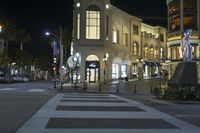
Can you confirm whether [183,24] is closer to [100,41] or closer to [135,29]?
[100,41]

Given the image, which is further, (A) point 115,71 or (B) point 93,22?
(A) point 115,71

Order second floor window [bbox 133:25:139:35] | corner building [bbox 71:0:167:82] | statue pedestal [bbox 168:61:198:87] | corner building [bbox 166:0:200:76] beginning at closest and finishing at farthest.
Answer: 1. statue pedestal [bbox 168:61:198:87]
2. corner building [bbox 166:0:200:76]
3. corner building [bbox 71:0:167:82]
4. second floor window [bbox 133:25:139:35]

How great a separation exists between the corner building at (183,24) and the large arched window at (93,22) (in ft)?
45.4

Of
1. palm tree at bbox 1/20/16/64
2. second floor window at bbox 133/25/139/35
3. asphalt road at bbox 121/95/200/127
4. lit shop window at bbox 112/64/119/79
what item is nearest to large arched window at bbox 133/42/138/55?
second floor window at bbox 133/25/139/35

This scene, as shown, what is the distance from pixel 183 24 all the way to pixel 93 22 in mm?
16894

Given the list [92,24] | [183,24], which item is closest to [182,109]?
[183,24]

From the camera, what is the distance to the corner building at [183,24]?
77375 millimetres

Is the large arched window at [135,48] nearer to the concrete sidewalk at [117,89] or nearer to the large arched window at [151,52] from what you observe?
the large arched window at [151,52]

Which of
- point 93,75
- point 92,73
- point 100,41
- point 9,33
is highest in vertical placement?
point 9,33

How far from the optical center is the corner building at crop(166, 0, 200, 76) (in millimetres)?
77375

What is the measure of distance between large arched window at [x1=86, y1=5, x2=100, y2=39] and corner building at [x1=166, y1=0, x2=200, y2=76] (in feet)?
45.4

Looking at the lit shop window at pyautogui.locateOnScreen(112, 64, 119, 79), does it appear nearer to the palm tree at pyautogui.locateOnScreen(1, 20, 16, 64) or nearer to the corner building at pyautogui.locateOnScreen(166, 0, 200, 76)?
the corner building at pyautogui.locateOnScreen(166, 0, 200, 76)

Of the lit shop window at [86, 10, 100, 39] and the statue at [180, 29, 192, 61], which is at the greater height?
the lit shop window at [86, 10, 100, 39]

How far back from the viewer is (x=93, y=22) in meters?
83.7
